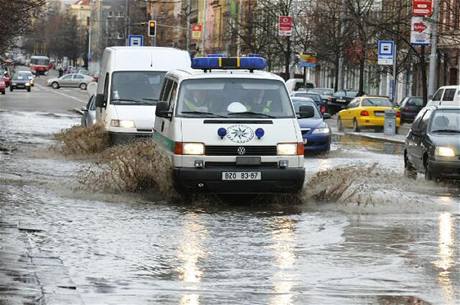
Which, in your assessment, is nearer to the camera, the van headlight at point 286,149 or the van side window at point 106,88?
the van headlight at point 286,149

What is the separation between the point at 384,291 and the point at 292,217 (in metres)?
5.37

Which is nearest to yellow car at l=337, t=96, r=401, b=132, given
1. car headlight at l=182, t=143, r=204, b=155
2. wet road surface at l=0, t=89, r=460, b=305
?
wet road surface at l=0, t=89, r=460, b=305

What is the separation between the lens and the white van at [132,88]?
24.4 m

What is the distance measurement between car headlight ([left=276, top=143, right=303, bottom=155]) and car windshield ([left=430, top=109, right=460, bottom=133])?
6.23m

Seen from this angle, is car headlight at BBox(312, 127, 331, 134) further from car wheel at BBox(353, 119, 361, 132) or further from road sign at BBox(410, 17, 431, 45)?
car wheel at BBox(353, 119, 361, 132)

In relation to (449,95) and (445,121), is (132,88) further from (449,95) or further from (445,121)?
(449,95)

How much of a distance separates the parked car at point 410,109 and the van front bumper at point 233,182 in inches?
1419

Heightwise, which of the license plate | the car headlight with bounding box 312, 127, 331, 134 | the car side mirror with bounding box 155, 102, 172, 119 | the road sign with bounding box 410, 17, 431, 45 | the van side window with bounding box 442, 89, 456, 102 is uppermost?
the road sign with bounding box 410, 17, 431, 45

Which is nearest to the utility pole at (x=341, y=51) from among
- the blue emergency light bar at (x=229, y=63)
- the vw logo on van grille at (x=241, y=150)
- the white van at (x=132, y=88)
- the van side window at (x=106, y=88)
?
the white van at (x=132, y=88)

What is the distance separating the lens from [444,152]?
20250mm

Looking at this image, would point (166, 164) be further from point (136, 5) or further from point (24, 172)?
point (136, 5)

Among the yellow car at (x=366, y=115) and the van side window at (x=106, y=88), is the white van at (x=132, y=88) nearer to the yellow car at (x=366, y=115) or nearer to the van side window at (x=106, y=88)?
the van side window at (x=106, y=88)

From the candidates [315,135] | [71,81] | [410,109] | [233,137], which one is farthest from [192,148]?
[71,81]

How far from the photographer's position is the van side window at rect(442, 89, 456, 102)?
4158cm
